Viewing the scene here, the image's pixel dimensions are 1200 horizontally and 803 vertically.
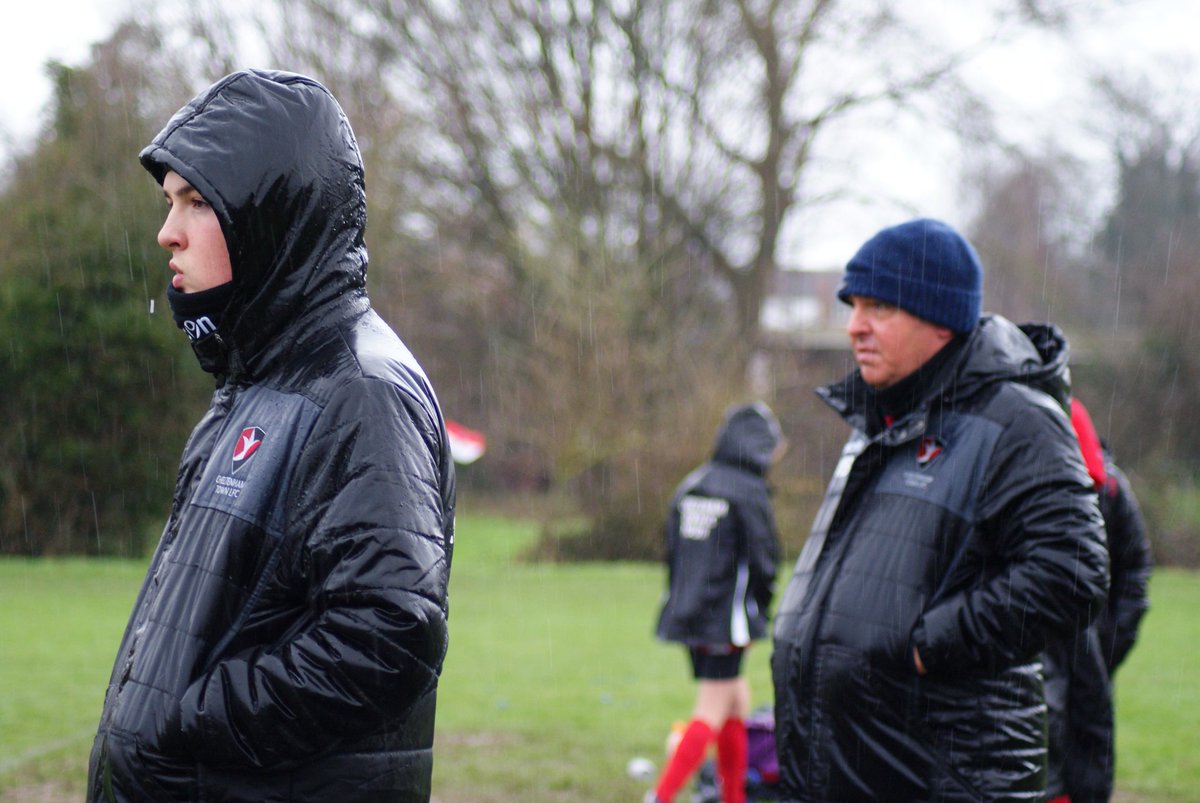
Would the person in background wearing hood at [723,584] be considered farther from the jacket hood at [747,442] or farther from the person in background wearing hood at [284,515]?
the person in background wearing hood at [284,515]

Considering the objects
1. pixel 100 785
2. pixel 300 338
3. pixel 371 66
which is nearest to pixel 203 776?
pixel 100 785

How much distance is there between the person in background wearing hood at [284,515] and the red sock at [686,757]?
409 centimetres

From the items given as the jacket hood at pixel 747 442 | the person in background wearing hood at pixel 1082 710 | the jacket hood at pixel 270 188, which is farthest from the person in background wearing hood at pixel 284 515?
the jacket hood at pixel 747 442

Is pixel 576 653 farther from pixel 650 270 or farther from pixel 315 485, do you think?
pixel 650 270

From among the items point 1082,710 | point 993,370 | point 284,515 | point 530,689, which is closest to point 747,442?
point 1082,710

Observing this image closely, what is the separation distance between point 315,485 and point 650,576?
17.9 m

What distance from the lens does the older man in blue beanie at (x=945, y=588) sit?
3197 mm

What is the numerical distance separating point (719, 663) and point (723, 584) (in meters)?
0.40

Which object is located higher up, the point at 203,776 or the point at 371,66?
the point at 371,66

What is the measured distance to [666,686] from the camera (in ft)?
34.9

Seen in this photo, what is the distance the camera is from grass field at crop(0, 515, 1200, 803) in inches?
291

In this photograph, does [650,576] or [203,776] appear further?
[650,576]

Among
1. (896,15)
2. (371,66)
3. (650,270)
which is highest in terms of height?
(896,15)

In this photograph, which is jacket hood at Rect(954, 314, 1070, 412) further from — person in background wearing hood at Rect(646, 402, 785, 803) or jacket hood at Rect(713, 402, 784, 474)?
jacket hood at Rect(713, 402, 784, 474)
